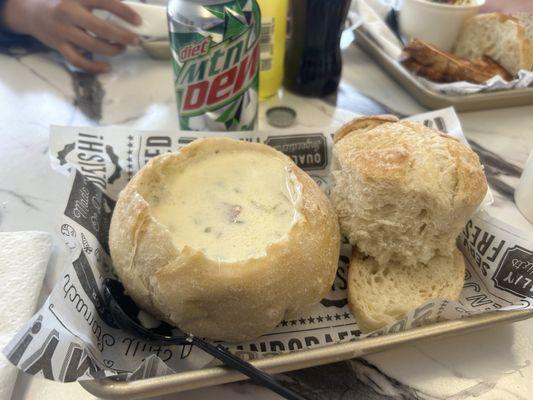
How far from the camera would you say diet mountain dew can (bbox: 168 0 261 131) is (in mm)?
877

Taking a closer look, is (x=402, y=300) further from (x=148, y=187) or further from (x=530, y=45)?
(x=530, y=45)

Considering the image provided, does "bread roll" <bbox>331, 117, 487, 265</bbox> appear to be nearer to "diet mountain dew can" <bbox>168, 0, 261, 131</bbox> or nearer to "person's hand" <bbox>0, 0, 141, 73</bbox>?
"diet mountain dew can" <bbox>168, 0, 261, 131</bbox>

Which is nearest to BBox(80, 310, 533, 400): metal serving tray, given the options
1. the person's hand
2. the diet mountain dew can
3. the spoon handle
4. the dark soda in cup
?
the spoon handle

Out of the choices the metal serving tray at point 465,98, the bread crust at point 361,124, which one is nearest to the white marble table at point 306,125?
the metal serving tray at point 465,98

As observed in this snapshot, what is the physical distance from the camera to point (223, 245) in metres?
0.70

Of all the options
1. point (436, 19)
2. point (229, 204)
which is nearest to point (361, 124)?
point (229, 204)

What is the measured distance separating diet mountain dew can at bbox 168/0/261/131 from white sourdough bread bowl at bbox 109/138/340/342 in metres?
0.19

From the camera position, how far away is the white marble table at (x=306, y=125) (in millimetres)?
672

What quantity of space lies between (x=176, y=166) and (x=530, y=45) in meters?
1.09

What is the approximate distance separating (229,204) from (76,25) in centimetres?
99

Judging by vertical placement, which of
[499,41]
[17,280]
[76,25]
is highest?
[499,41]

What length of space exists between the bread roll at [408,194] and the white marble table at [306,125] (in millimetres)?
169

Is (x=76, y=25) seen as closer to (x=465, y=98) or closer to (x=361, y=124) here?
(x=361, y=124)

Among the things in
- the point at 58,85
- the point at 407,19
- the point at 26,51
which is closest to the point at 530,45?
the point at 407,19
